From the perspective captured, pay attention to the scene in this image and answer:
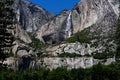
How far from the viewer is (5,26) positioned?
5300cm

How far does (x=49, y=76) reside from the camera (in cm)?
6575

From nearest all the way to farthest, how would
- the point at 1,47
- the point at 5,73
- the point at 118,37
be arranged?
the point at 1,47, the point at 5,73, the point at 118,37

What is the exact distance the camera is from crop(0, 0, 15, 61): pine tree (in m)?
52.0

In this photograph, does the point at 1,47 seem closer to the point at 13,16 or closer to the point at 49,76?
the point at 13,16

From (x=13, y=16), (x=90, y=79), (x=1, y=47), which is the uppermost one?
(x=13, y=16)

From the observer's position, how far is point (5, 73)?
5619 centimetres

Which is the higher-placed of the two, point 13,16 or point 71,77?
point 13,16

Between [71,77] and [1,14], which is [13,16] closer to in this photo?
[1,14]

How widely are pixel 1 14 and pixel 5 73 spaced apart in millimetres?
8731

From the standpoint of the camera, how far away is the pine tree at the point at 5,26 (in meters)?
52.0

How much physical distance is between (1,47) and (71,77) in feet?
57.5

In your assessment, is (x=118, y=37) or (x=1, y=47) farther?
(x=118, y=37)

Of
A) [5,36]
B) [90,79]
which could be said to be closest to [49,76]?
[90,79]

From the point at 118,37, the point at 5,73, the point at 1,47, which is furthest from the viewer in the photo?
the point at 118,37
